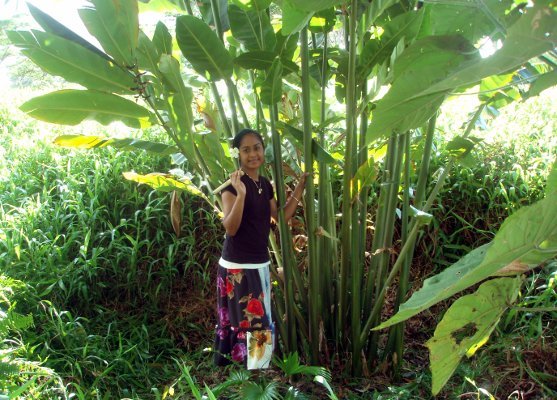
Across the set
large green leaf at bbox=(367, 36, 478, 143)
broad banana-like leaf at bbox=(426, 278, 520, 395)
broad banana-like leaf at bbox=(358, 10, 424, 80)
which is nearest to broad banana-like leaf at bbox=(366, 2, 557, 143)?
large green leaf at bbox=(367, 36, 478, 143)

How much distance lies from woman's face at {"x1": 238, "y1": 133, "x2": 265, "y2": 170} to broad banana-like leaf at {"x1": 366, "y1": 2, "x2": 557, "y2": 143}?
3.37ft

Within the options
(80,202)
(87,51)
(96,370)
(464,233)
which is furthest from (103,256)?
(464,233)

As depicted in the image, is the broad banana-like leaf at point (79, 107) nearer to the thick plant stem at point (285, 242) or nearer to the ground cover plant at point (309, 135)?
the ground cover plant at point (309, 135)

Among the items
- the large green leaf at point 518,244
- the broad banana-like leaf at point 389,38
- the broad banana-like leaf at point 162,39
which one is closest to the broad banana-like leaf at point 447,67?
the large green leaf at point 518,244

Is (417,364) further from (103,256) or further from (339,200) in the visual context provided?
(103,256)

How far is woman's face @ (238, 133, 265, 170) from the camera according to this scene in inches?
78.3

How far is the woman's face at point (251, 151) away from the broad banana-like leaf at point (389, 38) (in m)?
0.47

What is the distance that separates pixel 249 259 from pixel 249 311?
22 cm

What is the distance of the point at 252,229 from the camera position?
81.0 inches

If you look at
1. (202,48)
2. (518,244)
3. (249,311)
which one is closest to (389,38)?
(202,48)

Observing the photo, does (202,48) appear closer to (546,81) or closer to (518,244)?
(546,81)

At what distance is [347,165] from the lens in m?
1.85

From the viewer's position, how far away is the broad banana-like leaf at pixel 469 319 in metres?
0.70

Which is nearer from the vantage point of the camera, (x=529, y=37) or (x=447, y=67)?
(x=529, y=37)
